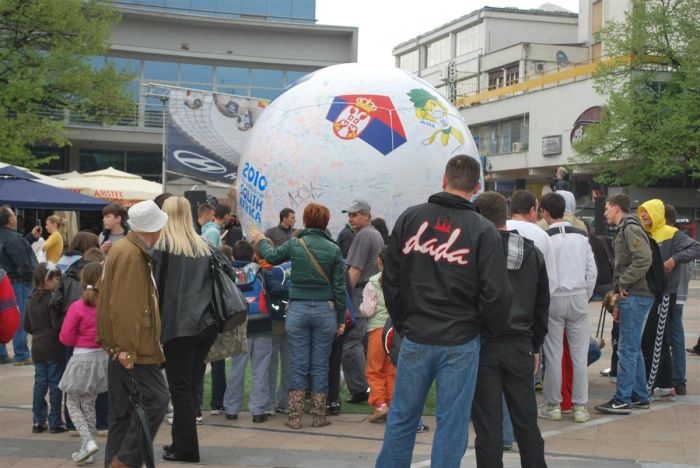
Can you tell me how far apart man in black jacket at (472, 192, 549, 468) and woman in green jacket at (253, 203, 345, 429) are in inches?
86.3

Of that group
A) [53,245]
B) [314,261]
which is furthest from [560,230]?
[53,245]

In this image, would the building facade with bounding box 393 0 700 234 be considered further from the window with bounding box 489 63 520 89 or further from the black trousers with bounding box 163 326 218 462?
the black trousers with bounding box 163 326 218 462

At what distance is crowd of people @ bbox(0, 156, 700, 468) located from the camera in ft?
16.8

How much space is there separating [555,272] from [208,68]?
110 ft

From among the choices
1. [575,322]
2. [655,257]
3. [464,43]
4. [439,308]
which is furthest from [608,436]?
[464,43]

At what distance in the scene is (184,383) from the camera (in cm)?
670

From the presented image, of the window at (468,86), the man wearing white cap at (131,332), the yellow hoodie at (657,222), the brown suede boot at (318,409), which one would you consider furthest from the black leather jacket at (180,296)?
the window at (468,86)

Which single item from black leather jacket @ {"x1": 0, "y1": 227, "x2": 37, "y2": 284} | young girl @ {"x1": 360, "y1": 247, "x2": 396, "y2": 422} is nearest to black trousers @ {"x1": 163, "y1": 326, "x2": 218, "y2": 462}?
young girl @ {"x1": 360, "y1": 247, "x2": 396, "y2": 422}

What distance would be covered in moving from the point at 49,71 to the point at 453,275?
28.9 m

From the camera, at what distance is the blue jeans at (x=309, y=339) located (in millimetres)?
8086

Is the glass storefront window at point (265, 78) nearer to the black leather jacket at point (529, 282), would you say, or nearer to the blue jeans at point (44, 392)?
the blue jeans at point (44, 392)

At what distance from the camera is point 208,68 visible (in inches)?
1567

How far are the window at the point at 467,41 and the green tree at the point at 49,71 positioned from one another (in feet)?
156

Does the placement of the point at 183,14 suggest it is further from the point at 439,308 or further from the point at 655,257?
the point at 439,308
